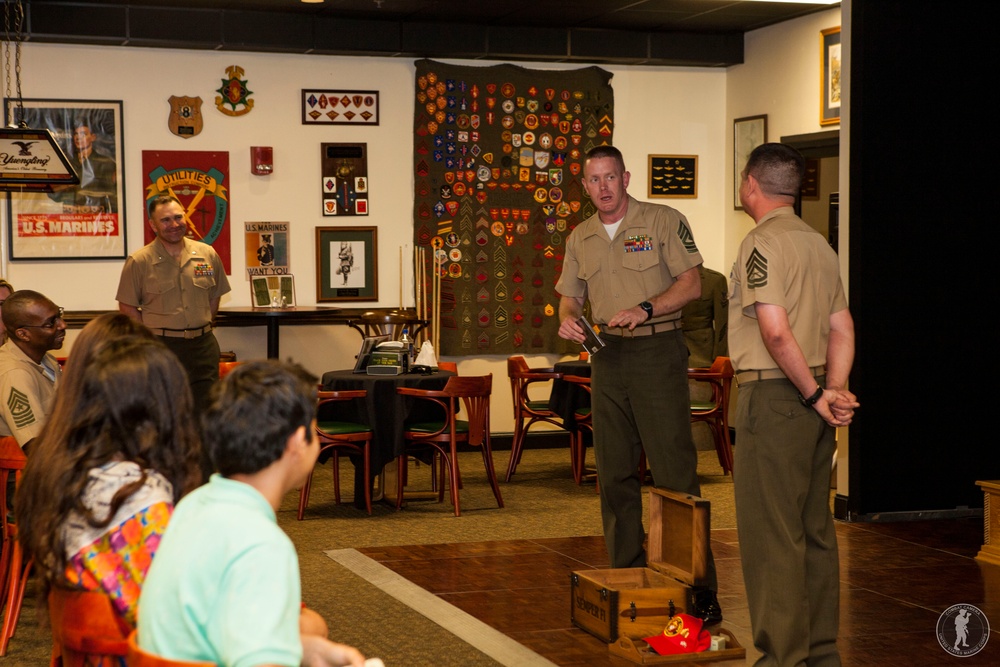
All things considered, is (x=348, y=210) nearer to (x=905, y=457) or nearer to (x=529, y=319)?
(x=529, y=319)

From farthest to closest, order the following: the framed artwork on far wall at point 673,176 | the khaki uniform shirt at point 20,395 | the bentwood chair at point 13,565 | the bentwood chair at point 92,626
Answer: the framed artwork on far wall at point 673,176 → the bentwood chair at point 13,565 → the khaki uniform shirt at point 20,395 → the bentwood chair at point 92,626

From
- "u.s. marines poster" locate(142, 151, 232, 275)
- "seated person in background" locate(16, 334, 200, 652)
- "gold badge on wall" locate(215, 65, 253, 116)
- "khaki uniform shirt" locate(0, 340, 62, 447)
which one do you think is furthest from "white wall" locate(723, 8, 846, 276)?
"seated person in background" locate(16, 334, 200, 652)

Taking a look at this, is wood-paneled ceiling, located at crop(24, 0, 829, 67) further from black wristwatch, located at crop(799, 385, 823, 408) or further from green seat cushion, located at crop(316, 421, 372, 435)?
black wristwatch, located at crop(799, 385, 823, 408)

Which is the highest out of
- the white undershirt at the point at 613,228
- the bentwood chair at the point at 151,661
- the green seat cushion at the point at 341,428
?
the white undershirt at the point at 613,228

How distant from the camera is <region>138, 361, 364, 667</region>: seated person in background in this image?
1.66 meters

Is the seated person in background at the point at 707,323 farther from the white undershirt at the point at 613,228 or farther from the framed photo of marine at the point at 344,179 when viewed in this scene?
the white undershirt at the point at 613,228

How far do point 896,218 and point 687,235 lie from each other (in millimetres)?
2180

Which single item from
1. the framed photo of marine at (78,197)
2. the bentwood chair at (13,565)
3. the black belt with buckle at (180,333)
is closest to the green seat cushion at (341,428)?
the black belt with buckle at (180,333)

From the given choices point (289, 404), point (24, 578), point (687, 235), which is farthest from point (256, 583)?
point (687, 235)

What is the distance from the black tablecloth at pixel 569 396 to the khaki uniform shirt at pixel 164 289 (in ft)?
7.69

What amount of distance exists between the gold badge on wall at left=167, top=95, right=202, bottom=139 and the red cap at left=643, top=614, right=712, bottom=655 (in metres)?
6.28

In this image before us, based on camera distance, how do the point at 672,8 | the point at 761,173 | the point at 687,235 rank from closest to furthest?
the point at 761,173
the point at 687,235
the point at 672,8

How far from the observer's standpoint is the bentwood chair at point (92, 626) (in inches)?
86.0

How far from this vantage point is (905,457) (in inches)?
260
